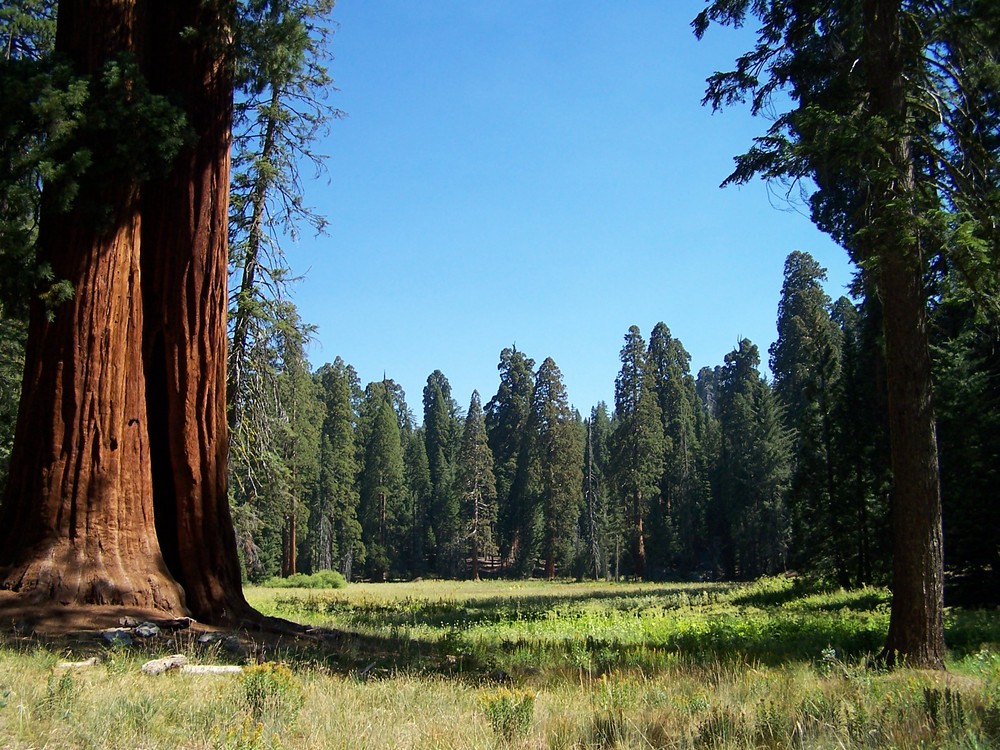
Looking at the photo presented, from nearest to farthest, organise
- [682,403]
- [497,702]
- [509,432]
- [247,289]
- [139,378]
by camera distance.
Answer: [497,702] < [139,378] < [247,289] < [682,403] < [509,432]

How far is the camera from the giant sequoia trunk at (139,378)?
28.2 feet

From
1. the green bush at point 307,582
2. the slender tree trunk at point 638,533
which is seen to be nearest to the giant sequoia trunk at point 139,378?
the green bush at point 307,582

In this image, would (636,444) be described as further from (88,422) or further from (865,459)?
(88,422)

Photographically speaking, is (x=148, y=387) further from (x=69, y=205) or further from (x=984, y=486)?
(x=984, y=486)

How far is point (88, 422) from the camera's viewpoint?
28.8ft

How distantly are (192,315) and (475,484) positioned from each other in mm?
53833

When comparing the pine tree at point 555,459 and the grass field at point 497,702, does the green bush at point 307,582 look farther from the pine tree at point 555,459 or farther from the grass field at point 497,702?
the grass field at point 497,702

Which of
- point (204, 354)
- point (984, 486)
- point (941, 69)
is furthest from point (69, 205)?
point (984, 486)

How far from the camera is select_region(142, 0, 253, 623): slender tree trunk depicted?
9.74 metres

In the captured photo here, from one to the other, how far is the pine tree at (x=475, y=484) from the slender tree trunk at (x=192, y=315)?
173 ft

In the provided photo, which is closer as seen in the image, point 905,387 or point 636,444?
point 905,387

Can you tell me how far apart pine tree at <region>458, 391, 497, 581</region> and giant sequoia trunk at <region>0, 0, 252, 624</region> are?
173 feet

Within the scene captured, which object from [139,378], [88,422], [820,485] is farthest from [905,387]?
[820,485]

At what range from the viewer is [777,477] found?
2050 inches
